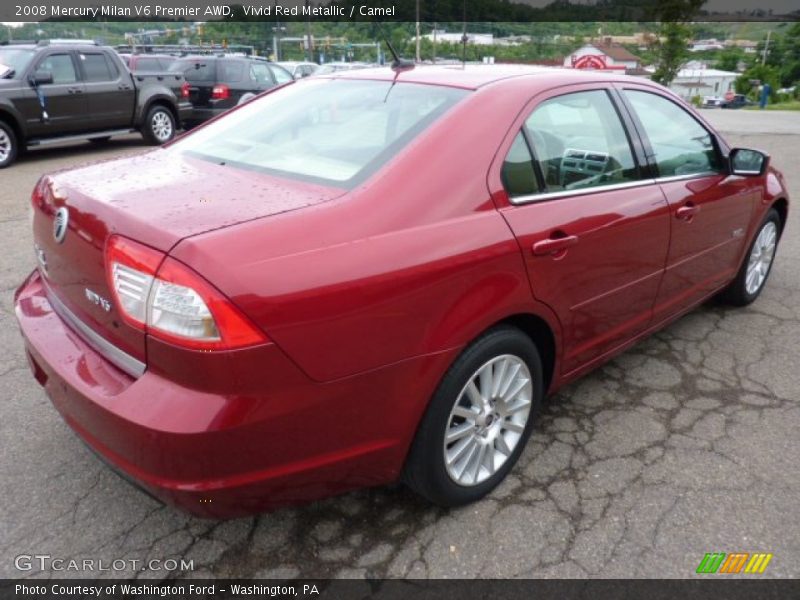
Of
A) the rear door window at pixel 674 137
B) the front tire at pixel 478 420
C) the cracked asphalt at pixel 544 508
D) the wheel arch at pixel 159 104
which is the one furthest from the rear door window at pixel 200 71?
the front tire at pixel 478 420

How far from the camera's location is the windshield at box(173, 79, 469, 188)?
2.29 metres

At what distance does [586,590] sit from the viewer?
6.91ft

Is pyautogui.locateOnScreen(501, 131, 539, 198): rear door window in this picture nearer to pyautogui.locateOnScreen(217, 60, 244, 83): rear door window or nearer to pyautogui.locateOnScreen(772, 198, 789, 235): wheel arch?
pyautogui.locateOnScreen(772, 198, 789, 235): wheel arch

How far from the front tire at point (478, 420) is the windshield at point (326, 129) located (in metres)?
0.75

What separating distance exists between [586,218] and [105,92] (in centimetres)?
994

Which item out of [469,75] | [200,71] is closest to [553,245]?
[469,75]

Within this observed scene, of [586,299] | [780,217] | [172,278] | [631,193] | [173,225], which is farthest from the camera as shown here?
[780,217]

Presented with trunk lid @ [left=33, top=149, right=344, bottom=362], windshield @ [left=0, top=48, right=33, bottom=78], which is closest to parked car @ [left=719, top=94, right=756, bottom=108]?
windshield @ [left=0, top=48, right=33, bottom=78]

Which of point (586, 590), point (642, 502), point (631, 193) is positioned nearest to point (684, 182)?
point (631, 193)

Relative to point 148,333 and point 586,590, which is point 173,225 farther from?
point 586,590

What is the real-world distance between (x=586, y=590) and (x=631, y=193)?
1646 mm

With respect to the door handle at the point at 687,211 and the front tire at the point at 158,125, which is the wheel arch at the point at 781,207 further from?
the front tire at the point at 158,125

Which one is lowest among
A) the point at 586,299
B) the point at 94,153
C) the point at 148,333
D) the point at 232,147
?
the point at 94,153

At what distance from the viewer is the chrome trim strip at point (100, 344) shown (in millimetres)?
1901
